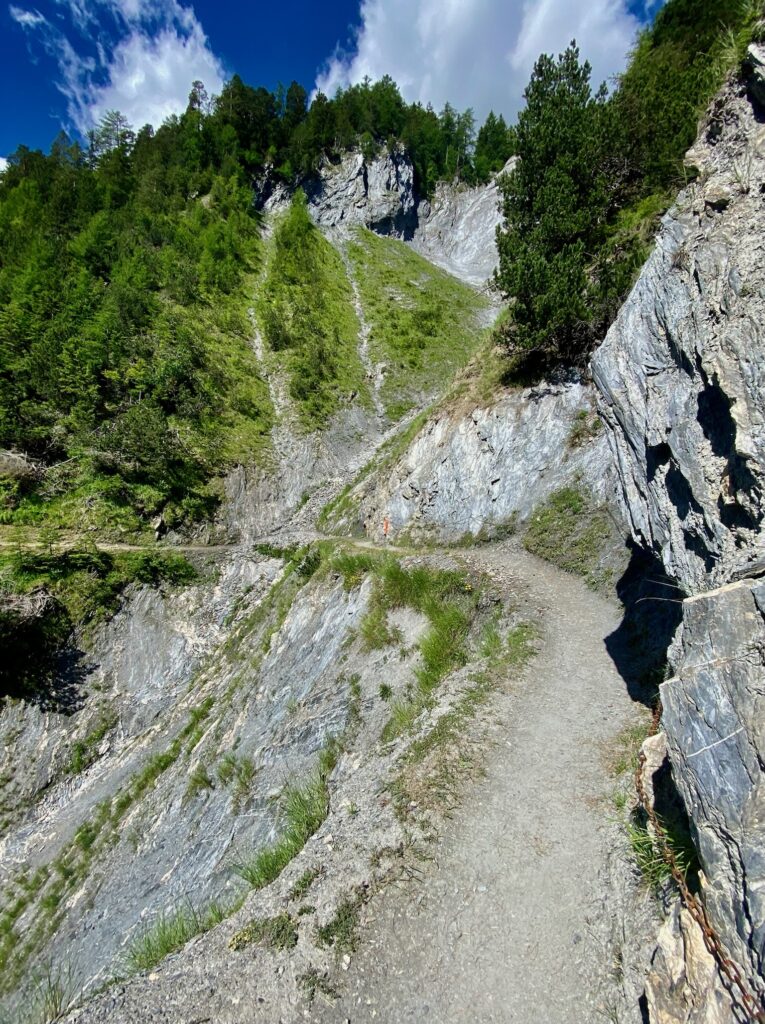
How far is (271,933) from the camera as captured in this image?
217 inches

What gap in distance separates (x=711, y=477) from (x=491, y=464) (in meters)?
12.6

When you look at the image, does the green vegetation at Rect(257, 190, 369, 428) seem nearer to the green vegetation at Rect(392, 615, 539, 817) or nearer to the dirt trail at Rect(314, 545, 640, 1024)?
the green vegetation at Rect(392, 615, 539, 817)

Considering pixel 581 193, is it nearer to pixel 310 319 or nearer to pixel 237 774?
pixel 237 774

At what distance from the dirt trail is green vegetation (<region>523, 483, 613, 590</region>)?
5.79 metres

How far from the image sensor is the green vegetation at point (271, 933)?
539cm

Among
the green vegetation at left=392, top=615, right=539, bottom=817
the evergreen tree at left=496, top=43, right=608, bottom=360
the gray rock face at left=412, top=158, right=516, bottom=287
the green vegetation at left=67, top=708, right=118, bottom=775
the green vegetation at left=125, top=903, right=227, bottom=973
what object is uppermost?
the gray rock face at left=412, top=158, right=516, bottom=287

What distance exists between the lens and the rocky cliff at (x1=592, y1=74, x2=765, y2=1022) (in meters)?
3.54

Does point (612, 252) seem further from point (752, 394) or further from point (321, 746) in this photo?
point (321, 746)

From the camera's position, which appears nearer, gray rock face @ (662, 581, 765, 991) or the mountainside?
gray rock face @ (662, 581, 765, 991)

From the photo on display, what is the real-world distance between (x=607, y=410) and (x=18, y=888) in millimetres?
19897

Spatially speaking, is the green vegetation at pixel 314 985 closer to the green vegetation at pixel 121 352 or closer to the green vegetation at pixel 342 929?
the green vegetation at pixel 342 929

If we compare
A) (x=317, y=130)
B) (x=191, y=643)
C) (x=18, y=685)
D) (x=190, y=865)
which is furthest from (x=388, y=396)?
(x=317, y=130)

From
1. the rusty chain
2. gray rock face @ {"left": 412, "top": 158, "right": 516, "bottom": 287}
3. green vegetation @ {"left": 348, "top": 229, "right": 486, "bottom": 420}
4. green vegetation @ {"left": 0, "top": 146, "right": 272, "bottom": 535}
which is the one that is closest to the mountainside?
the rusty chain

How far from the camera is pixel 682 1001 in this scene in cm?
365
